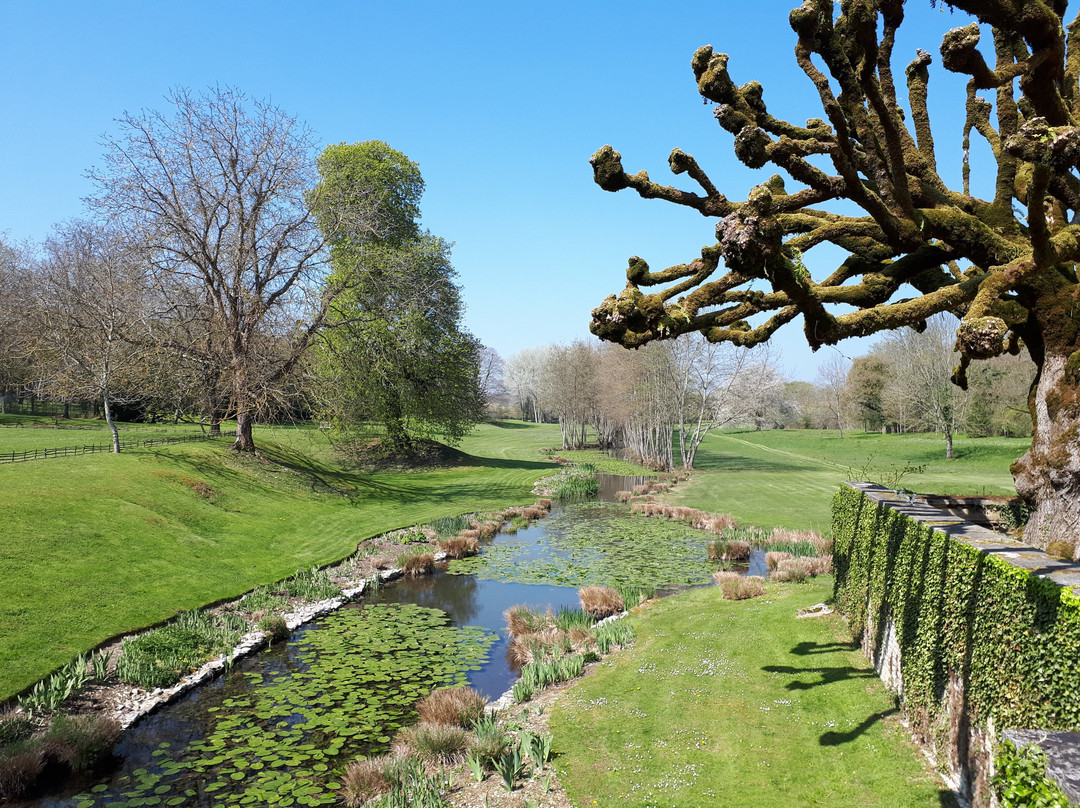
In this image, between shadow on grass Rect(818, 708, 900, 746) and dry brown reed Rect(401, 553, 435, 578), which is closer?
shadow on grass Rect(818, 708, 900, 746)

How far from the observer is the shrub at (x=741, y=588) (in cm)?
1414

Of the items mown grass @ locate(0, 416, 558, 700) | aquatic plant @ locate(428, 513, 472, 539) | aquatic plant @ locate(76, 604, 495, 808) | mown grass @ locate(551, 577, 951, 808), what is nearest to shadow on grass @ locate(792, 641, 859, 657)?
mown grass @ locate(551, 577, 951, 808)

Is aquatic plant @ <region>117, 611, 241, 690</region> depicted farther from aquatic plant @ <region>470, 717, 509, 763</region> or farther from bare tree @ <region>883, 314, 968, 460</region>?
bare tree @ <region>883, 314, 968, 460</region>

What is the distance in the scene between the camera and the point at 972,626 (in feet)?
19.7

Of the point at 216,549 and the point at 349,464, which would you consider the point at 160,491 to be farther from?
the point at 349,464

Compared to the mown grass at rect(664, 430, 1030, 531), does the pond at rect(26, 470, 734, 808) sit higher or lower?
lower

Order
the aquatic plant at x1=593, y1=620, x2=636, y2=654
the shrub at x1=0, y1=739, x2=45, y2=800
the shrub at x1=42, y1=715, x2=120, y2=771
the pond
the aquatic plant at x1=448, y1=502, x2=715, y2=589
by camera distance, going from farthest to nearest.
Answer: the aquatic plant at x1=448, y1=502, x2=715, y2=589, the aquatic plant at x1=593, y1=620, x2=636, y2=654, the shrub at x1=42, y1=715, x2=120, y2=771, the pond, the shrub at x1=0, y1=739, x2=45, y2=800

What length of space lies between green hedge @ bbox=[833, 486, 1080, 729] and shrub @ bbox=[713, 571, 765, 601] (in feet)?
13.6

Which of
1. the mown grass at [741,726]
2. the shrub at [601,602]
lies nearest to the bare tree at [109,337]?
the shrub at [601,602]

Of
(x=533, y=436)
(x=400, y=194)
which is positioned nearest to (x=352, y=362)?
(x=400, y=194)

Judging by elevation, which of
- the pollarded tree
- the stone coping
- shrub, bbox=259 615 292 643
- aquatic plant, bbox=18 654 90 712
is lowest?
shrub, bbox=259 615 292 643

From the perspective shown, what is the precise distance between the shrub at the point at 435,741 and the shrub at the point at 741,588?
24.7 ft

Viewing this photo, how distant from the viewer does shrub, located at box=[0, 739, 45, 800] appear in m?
7.57

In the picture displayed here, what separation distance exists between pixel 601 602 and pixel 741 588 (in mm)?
3098
